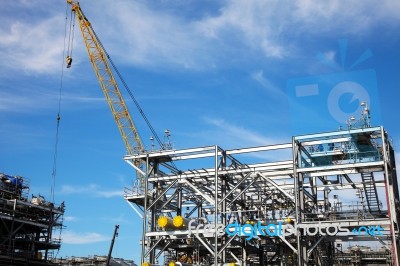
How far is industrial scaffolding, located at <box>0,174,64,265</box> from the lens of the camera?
68688mm

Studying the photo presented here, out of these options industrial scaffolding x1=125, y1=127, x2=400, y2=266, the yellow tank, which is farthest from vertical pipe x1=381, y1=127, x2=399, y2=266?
the yellow tank

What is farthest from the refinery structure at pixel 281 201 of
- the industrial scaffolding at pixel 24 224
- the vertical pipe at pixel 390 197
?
the industrial scaffolding at pixel 24 224

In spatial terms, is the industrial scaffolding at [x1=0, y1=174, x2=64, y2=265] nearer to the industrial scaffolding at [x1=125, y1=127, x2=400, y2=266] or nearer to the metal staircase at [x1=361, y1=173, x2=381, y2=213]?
the industrial scaffolding at [x1=125, y1=127, x2=400, y2=266]

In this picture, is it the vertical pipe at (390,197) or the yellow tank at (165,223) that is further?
the yellow tank at (165,223)

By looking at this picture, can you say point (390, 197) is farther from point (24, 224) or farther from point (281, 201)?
point (24, 224)

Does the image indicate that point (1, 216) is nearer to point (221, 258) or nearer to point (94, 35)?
point (94, 35)

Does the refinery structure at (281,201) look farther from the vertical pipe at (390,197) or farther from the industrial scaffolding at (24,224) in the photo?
the industrial scaffolding at (24,224)

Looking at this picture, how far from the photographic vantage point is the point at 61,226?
263ft

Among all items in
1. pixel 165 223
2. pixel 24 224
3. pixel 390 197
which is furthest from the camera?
pixel 24 224

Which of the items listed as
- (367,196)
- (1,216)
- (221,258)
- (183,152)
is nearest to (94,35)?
(1,216)

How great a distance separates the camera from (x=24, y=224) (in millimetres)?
72438

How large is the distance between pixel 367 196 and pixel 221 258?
47.8ft

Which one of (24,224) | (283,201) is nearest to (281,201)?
(283,201)

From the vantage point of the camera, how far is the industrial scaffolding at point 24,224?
225 ft
